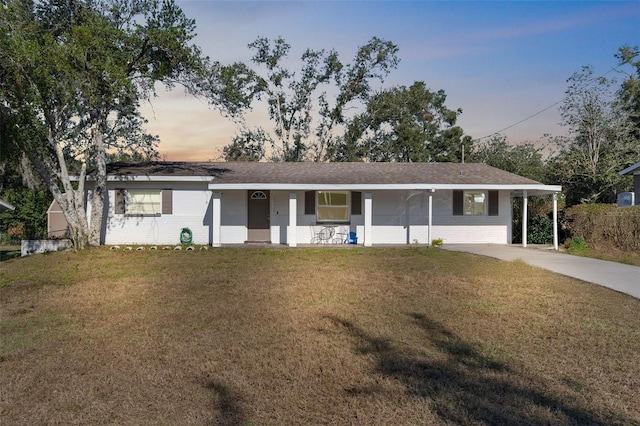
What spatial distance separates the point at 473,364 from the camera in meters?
5.22

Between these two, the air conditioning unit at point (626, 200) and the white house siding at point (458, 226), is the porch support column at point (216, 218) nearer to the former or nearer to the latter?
the white house siding at point (458, 226)

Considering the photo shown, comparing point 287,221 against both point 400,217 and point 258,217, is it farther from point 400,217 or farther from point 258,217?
point 400,217

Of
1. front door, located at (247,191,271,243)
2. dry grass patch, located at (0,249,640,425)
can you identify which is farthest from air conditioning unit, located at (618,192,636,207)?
front door, located at (247,191,271,243)

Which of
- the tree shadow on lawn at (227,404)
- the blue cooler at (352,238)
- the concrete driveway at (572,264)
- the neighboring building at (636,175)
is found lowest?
the tree shadow on lawn at (227,404)

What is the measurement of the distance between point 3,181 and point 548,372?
117 ft

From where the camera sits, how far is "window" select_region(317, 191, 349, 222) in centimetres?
1889

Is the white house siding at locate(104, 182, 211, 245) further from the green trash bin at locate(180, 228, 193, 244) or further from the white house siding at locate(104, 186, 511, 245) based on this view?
the green trash bin at locate(180, 228, 193, 244)

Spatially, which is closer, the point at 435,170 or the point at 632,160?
the point at 435,170

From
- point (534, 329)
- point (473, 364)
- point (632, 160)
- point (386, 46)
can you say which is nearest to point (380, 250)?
point (534, 329)

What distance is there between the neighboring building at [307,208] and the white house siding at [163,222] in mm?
38

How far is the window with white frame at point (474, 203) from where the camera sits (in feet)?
63.4

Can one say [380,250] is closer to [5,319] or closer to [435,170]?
[435,170]

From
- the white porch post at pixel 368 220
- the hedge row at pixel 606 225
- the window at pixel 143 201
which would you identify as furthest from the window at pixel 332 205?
the hedge row at pixel 606 225

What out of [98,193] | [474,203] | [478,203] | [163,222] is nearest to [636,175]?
[478,203]
